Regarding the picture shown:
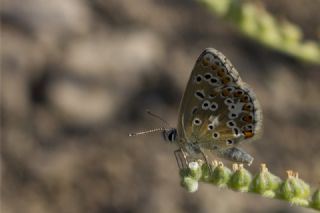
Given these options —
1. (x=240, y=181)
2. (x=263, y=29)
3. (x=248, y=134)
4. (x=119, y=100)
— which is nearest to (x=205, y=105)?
(x=248, y=134)

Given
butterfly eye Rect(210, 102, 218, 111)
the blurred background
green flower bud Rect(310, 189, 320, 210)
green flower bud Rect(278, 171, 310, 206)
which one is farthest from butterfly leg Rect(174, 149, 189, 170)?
the blurred background

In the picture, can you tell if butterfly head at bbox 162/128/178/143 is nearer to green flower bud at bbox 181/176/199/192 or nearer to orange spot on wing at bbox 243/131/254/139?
orange spot on wing at bbox 243/131/254/139

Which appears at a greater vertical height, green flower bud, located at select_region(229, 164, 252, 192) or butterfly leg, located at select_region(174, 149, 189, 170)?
green flower bud, located at select_region(229, 164, 252, 192)

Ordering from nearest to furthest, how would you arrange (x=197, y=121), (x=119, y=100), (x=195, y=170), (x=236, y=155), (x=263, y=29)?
(x=195, y=170) < (x=236, y=155) < (x=197, y=121) < (x=263, y=29) < (x=119, y=100)

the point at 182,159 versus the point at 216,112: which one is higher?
the point at 216,112

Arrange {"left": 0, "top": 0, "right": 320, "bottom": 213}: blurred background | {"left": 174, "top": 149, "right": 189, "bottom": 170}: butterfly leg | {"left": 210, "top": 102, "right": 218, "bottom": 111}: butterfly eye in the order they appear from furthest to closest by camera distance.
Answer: {"left": 0, "top": 0, "right": 320, "bottom": 213}: blurred background, {"left": 210, "top": 102, "right": 218, "bottom": 111}: butterfly eye, {"left": 174, "top": 149, "right": 189, "bottom": 170}: butterfly leg

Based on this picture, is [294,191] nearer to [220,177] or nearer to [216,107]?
[220,177]

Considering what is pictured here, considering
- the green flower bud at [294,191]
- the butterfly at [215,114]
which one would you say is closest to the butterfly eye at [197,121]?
the butterfly at [215,114]
